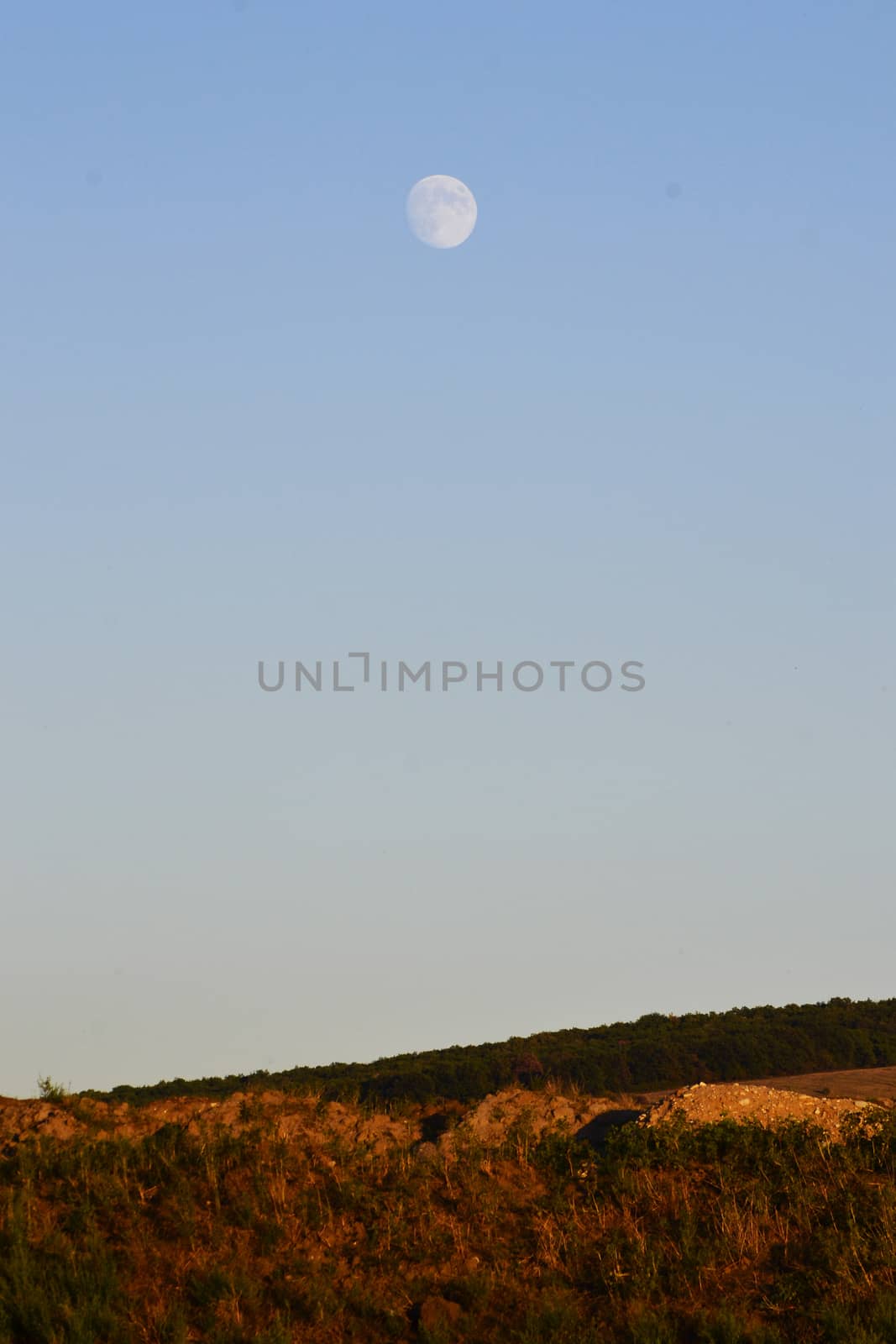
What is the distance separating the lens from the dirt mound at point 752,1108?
23969mm

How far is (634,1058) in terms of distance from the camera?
60.4 metres

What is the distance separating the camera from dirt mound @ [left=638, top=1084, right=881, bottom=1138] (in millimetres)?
23969

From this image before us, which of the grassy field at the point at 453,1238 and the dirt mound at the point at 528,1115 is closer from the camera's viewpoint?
the grassy field at the point at 453,1238

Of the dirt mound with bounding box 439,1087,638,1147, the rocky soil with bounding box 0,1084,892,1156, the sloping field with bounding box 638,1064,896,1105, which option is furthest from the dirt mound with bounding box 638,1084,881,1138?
the sloping field with bounding box 638,1064,896,1105

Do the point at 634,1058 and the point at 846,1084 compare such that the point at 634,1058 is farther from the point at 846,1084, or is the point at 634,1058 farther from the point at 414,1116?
the point at 414,1116

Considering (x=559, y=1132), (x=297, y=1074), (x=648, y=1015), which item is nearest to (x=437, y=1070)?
(x=297, y=1074)

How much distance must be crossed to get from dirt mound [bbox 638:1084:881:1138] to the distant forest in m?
24.9

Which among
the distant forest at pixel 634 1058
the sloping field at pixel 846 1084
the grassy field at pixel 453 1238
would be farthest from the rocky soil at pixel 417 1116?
the distant forest at pixel 634 1058

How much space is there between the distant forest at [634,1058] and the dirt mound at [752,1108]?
81.6ft

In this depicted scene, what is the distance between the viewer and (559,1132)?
23.7 metres

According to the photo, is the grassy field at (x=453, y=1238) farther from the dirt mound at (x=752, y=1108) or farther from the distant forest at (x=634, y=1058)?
the distant forest at (x=634, y=1058)

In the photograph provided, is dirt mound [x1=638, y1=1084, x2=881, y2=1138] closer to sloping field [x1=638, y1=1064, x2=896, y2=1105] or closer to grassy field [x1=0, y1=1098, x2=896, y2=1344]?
grassy field [x1=0, y1=1098, x2=896, y2=1344]

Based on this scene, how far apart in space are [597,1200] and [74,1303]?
26.4 feet

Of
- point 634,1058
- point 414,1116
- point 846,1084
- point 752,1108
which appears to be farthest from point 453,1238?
point 634,1058
